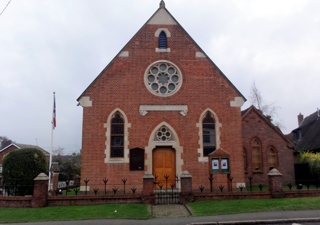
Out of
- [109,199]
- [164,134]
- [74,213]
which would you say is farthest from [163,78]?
[74,213]

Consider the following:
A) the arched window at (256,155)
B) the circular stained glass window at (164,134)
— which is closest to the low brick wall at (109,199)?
the circular stained glass window at (164,134)

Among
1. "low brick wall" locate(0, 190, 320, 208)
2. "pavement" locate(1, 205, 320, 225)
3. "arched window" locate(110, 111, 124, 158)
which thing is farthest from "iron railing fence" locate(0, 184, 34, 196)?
"pavement" locate(1, 205, 320, 225)

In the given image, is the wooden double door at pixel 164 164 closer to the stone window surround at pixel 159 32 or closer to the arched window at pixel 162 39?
the stone window surround at pixel 159 32

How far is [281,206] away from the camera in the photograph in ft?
42.8

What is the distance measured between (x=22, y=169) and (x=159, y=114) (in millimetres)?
8677

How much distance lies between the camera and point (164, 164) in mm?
19312

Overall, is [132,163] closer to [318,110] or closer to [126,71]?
[126,71]

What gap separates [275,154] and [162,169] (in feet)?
34.5

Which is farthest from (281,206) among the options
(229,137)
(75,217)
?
(75,217)

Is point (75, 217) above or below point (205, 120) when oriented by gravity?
below

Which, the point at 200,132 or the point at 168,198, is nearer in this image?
the point at 168,198

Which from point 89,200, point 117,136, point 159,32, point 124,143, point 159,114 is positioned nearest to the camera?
point 89,200

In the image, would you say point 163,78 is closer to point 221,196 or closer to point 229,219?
point 221,196

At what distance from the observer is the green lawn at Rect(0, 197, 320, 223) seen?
40.4 ft
